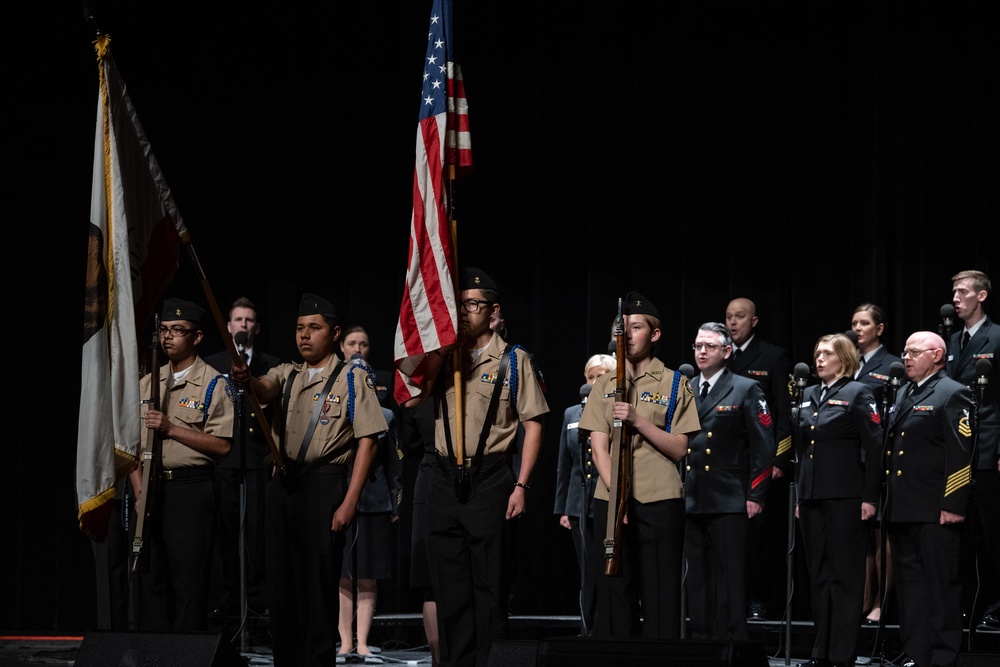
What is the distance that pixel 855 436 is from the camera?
6.77 meters

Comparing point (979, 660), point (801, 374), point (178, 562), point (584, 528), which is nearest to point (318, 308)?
point (178, 562)

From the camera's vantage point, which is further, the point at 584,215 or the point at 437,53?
the point at 584,215

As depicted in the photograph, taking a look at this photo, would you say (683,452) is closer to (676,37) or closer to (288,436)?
(288,436)

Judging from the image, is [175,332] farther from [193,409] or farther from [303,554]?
[303,554]

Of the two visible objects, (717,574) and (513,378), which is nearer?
(513,378)

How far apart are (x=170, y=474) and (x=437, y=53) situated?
2.26 metres

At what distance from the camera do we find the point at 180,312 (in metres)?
6.12

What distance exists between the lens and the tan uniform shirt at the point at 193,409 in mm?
5953

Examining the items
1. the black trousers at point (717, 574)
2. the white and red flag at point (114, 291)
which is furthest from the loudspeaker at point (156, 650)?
the black trousers at point (717, 574)

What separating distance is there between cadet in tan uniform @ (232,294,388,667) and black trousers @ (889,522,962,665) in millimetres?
2734

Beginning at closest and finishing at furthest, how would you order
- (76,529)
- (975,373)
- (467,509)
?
1. (467,509)
2. (975,373)
3. (76,529)

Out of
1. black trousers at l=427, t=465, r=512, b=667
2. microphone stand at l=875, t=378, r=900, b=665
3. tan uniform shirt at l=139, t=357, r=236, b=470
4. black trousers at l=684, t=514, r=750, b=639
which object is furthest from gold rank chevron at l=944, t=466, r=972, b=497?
tan uniform shirt at l=139, t=357, r=236, b=470

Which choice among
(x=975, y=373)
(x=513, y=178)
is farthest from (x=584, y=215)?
(x=975, y=373)

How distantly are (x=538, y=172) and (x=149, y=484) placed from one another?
4406mm
